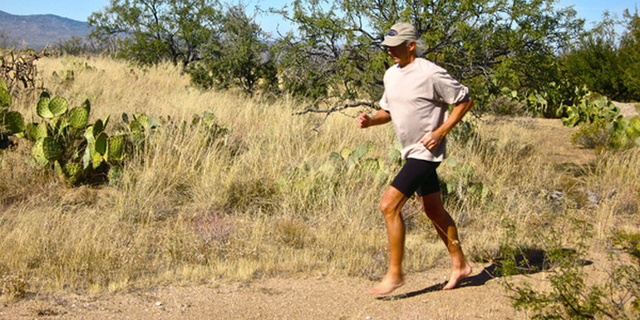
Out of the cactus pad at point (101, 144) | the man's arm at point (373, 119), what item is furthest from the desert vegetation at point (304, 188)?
the man's arm at point (373, 119)

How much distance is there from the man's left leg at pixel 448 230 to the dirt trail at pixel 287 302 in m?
0.11

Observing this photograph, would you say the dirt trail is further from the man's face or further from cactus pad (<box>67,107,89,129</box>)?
cactus pad (<box>67,107,89,129</box>)

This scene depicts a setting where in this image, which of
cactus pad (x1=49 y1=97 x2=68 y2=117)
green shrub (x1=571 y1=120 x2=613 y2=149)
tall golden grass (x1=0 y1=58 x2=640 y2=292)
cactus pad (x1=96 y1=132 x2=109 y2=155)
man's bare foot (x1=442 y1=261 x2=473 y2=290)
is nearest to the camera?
man's bare foot (x1=442 y1=261 x2=473 y2=290)

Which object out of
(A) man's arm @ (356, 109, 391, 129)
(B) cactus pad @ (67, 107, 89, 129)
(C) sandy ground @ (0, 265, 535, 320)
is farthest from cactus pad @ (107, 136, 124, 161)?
(A) man's arm @ (356, 109, 391, 129)

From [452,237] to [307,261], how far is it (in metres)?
1.12

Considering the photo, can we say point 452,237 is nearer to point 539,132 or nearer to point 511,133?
point 511,133

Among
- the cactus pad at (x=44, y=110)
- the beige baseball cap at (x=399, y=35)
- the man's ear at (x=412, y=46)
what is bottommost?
the cactus pad at (x=44, y=110)

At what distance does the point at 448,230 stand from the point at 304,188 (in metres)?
2.09

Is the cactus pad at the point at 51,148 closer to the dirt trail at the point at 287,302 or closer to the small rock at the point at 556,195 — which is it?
the dirt trail at the point at 287,302

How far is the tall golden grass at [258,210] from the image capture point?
4777 mm

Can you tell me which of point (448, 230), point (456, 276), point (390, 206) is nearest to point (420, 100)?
point (390, 206)

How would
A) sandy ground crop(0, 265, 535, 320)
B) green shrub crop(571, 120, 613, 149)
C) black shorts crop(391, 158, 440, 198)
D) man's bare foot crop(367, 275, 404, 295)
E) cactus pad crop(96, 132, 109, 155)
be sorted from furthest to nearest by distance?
green shrub crop(571, 120, 613, 149) < cactus pad crop(96, 132, 109, 155) < man's bare foot crop(367, 275, 404, 295) < black shorts crop(391, 158, 440, 198) < sandy ground crop(0, 265, 535, 320)

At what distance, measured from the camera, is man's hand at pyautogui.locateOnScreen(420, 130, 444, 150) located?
4.06 metres

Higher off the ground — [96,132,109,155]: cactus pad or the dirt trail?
[96,132,109,155]: cactus pad
